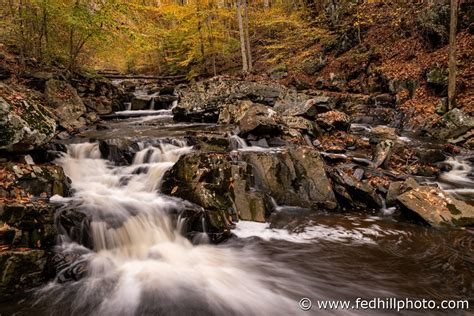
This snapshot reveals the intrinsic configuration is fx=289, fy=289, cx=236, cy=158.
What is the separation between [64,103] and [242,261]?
9171 millimetres

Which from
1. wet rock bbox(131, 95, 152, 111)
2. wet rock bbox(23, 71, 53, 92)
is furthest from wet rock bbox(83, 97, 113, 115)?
wet rock bbox(23, 71, 53, 92)

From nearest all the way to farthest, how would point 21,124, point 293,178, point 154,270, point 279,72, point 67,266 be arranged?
point 67,266
point 154,270
point 21,124
point 293,178
point 279,72

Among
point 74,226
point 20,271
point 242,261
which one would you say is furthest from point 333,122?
point 20,271

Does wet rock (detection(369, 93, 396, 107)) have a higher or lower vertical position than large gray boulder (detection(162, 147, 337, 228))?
higher

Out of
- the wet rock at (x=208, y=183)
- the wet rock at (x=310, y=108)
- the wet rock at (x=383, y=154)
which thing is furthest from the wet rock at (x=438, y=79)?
the wet rock at (x=208, y=183)

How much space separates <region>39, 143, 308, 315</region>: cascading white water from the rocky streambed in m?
0.02

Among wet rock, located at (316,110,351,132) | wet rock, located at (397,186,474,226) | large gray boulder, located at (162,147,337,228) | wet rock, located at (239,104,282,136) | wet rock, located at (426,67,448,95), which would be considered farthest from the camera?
wet rock, located at (426,67,448,95)

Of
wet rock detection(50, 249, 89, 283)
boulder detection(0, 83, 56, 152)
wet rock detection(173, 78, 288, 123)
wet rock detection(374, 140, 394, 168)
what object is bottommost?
wet rock detection(50, 249, 89, 283)

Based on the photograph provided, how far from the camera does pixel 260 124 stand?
8664mm

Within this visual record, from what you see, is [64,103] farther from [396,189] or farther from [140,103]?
[396,189]

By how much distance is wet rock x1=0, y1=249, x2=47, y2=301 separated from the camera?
3.50 m

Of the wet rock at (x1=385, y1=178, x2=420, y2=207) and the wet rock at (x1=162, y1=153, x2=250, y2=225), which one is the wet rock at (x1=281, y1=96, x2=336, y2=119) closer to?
the wet rock at (x1=385, y1=178, x2=420, y2=207)

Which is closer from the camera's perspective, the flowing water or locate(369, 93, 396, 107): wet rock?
the flowing water

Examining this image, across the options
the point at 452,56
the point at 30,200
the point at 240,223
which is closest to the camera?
the point at 30,200
